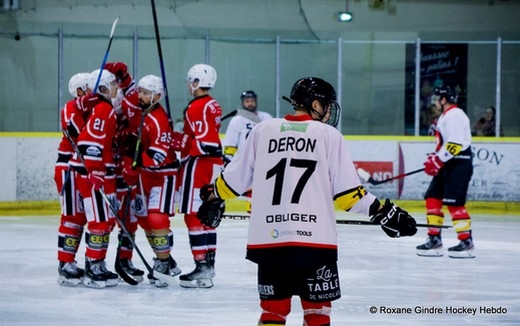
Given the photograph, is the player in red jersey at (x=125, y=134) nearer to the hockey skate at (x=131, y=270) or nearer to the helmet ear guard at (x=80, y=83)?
the hockey skate at (x=131, y=270)

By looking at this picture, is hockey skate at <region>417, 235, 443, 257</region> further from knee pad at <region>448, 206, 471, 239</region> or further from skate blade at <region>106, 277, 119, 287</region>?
skate blade at <region>106, 277, 119, 287</region>

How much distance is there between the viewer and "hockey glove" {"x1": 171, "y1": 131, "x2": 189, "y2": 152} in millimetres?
6414

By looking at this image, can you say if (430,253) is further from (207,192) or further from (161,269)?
(207,192)

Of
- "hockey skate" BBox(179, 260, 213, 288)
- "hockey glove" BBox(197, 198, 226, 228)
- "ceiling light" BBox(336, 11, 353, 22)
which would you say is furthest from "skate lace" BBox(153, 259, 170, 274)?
"ceiling light" BBox(336, 11, 353, 22)

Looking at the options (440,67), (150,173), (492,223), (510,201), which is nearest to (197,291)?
(150,173)

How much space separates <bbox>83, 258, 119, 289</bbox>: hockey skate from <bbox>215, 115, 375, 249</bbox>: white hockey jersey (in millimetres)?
2655

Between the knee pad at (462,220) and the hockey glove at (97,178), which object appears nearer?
the hockey glove at (97,178)

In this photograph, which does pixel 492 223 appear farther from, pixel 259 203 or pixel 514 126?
pixel 259 203

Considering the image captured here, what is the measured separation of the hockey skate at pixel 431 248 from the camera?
8.20 m

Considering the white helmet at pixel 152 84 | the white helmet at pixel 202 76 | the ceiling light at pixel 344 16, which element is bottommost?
the white helmet at pixel 152 84

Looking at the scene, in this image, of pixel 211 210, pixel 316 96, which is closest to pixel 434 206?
pixel 211 210

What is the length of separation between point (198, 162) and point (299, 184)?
2731 millimetres

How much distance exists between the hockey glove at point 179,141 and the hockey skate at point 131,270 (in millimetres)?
811

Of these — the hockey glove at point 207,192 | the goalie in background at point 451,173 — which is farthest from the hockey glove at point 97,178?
the goalie in background at point 451,173
